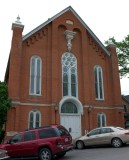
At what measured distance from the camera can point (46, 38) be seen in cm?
2483

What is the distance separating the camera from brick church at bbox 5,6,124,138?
2169 centimetres

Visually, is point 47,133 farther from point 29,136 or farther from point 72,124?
point 72,124

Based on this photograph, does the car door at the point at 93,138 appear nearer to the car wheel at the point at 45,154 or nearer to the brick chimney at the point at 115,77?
the car wheel at the point at 45,154

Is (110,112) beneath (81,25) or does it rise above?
beneath

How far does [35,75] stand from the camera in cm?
2303

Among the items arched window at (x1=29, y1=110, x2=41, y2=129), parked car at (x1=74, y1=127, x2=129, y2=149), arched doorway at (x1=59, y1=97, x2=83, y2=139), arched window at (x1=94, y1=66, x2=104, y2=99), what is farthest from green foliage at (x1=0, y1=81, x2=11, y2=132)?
arched window at (x1=94, y1=66, x2=104, y2=99)

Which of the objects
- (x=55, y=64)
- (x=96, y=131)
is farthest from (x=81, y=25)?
(x=96, y=131)

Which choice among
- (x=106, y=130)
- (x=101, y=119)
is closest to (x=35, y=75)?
(x=101, y=119)

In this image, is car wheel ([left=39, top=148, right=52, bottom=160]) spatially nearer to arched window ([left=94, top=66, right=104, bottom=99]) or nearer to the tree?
arched window ([left=94, top=66, right=104, bottom=99])

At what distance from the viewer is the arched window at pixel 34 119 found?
2148 cm

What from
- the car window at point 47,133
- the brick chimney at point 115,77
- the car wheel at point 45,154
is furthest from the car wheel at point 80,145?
the brick chimney at point 115,77

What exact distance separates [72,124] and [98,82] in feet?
18.5

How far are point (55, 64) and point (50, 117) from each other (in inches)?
212

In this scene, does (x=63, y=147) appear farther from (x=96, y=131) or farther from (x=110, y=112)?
(x=110, y=112)
